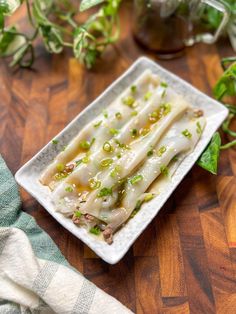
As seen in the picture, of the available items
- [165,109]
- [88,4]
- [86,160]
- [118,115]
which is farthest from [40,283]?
[88,4]

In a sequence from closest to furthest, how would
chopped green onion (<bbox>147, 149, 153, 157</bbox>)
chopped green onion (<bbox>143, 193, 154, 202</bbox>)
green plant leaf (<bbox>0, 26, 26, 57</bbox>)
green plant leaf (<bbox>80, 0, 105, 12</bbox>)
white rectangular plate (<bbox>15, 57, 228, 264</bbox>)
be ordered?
white rectangular plate (<bbox>15, 57, 228, 264</bbox>)
chopped green onion (<bbox>143, 193, 154, 202</bbox>)
chopped green onion (<bbox>147, 149, 153, 157</bbox>)
green plant leaf (<bbox>80, 0, 105, 12</bbox>)
green plant leaf (<bbox>0, 26, 26, 57</bbox>)

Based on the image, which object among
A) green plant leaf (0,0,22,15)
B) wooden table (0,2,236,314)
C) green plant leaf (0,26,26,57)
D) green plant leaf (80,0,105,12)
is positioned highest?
green plant leaf (0,0,22,15)

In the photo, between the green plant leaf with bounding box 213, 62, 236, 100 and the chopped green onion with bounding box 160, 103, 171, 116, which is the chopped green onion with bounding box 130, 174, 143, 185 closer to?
the chopped green onion with bounding box 160, 103, 171, 116

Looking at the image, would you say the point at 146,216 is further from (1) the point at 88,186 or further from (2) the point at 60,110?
(2) the point at 60,110

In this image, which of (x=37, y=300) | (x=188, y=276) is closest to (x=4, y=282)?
(x=37, y=300)

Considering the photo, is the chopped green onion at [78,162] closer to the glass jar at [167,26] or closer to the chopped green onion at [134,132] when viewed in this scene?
the chopped green onion at [134,132]

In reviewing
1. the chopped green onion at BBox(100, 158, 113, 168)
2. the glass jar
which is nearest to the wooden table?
the glass jar
